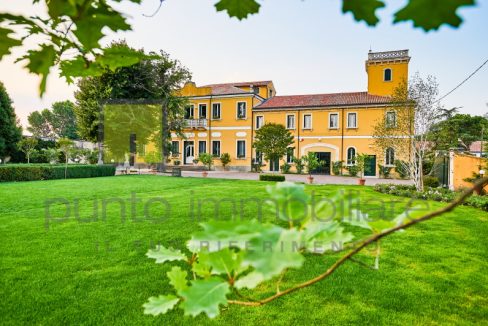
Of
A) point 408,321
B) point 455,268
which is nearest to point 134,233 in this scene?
point 408,321

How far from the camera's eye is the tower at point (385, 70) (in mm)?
24281

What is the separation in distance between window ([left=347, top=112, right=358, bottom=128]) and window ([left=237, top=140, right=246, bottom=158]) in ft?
31.3

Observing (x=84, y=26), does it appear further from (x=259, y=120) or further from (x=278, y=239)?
(x=259, y=120)

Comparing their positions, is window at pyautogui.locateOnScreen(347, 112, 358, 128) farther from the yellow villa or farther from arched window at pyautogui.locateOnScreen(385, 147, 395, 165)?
arched window at pyautogui.locateOnScreen(385, 147, 395, 165)

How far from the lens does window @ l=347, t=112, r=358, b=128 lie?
80.4 ft

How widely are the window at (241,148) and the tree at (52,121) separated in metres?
50.9

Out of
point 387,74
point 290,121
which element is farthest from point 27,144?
point 387,74

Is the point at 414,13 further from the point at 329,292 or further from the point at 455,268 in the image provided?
the point at 455,268

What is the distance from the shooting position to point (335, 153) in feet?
82.5

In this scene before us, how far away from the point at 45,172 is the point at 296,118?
63.3 feet

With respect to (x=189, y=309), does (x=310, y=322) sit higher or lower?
lower

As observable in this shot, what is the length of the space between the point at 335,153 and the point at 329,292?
75.3 feet

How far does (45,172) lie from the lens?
56.5ft

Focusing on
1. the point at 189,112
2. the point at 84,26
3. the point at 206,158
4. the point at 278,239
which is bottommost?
the point at 278,239
